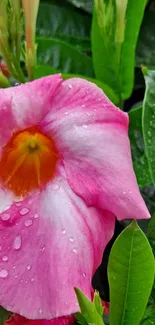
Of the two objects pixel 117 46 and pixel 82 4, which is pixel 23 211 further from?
pixel 82 4

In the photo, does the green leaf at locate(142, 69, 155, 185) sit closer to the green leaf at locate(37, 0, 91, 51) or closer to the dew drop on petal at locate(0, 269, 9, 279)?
the dew drop on petal at locate(0, 269, 9, 279)

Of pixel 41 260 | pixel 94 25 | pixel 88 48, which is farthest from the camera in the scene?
pixel 88 48

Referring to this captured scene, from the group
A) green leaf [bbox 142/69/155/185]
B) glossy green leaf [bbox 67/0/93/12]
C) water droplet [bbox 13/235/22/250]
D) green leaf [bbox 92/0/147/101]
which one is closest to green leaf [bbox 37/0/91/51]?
glossy green leaf [bbox 67/0/93/12]

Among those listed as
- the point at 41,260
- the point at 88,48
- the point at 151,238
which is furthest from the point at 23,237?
the point at 88,48

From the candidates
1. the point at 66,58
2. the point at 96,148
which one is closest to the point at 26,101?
the point at 96,148

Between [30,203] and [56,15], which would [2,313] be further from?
[56,15]

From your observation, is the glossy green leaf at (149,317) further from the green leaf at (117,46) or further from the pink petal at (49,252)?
the green leaf at (117,46)
